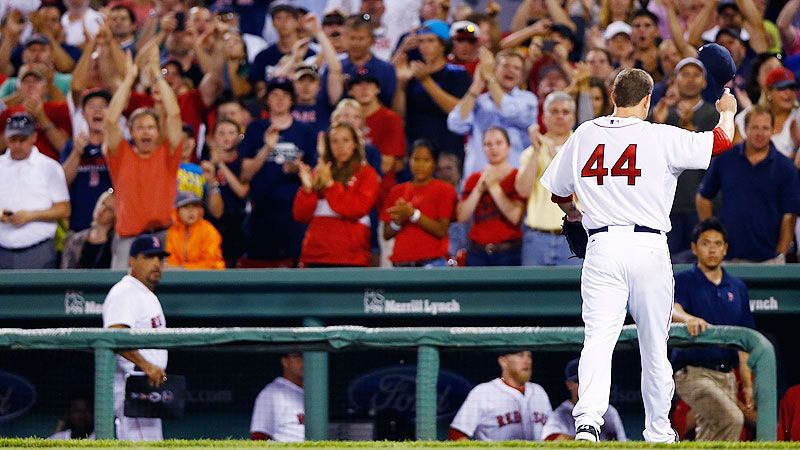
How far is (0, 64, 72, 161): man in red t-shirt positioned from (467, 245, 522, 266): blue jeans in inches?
137

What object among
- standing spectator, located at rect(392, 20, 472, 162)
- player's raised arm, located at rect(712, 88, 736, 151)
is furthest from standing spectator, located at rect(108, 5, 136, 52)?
player's raised arm, located at rect(712, 88, 736, 151)

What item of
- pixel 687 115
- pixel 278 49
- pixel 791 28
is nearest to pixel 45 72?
pixel 278 49

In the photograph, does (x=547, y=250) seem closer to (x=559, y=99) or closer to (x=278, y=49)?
(x=559, y=99)

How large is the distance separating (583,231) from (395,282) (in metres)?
1.98

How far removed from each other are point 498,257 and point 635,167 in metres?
2.92

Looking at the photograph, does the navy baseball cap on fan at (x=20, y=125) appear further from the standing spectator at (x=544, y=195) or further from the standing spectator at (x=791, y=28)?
the standing spectator at (x=791, y=28)

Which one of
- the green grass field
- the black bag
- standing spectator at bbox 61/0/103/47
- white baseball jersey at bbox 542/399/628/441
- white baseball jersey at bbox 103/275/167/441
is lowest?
the green grass field

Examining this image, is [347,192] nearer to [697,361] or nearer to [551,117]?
[551,117]

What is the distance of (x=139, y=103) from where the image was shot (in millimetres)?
10297

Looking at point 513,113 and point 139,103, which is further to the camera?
point 139,103

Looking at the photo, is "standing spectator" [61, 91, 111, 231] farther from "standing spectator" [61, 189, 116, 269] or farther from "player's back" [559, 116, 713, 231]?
"player's back" [559, 116, 713, 231]

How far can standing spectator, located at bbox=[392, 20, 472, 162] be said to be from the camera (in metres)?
10.1

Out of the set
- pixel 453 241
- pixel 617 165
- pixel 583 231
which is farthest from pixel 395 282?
pixel 617 165

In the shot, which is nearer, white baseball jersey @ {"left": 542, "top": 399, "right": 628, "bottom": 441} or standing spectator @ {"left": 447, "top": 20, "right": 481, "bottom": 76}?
white baseball jersey @ {"left": 542, "top": 399, "right": 628, "bottom": 441}
